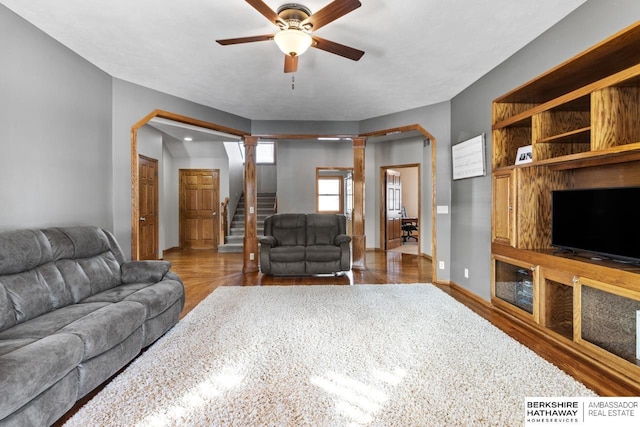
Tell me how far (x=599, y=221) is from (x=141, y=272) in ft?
12.8

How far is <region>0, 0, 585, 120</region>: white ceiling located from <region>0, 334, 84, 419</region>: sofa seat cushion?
2.34m

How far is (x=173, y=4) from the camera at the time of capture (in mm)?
2332

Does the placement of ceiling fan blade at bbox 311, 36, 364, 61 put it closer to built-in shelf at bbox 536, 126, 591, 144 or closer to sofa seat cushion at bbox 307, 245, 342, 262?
built-in shelf at bbox 536, 126, 591, 144

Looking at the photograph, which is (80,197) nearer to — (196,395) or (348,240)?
(196,395)

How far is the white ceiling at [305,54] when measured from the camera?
7.84 feet

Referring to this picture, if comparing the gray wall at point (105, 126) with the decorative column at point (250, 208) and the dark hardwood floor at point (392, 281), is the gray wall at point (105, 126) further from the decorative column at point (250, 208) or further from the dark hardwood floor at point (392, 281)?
the decorative column at point (250, 208)

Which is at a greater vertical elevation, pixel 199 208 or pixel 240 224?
pixel 199 208

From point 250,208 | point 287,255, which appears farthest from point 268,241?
point 250,208

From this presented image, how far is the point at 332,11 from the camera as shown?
6.80 ft

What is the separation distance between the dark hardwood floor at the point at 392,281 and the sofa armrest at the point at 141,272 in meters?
0.59

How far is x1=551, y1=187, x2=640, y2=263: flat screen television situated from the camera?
2.16m

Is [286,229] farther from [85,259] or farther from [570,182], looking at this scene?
[570,182]

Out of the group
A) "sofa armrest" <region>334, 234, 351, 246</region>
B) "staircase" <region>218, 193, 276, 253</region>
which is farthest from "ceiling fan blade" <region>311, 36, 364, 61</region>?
"staircase" <region>218, 193, 276, 253</region>

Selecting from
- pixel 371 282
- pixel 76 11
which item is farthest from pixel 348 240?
pixel 76 11
